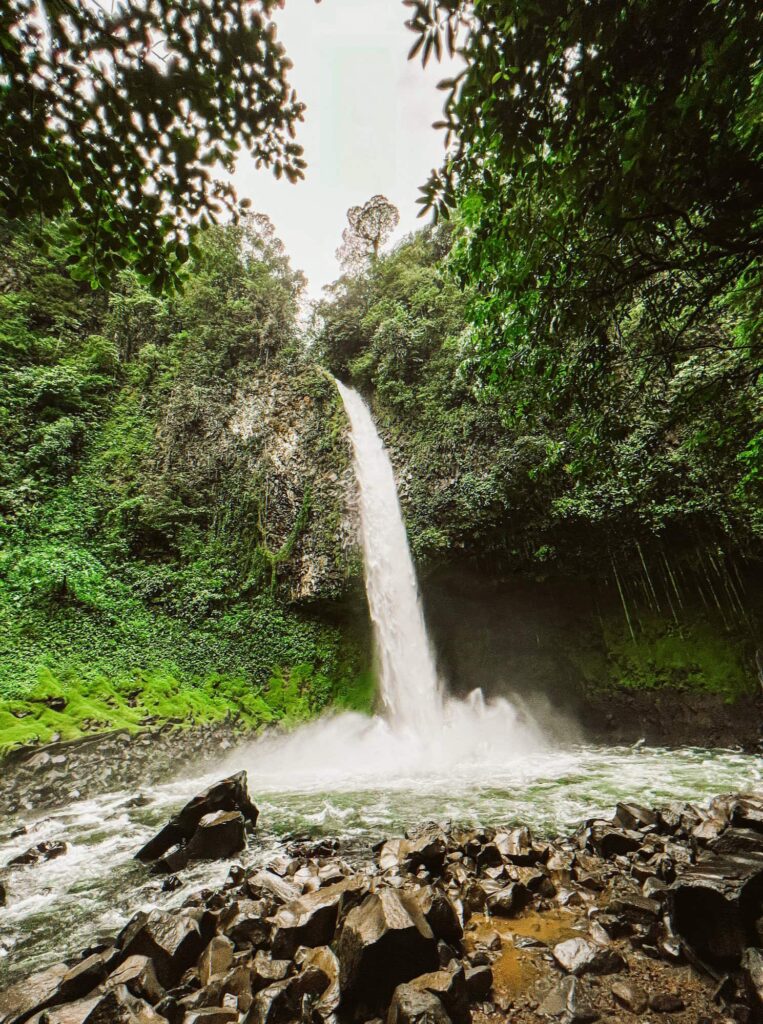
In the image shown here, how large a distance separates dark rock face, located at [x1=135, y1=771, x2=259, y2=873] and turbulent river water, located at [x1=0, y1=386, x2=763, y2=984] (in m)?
0.17

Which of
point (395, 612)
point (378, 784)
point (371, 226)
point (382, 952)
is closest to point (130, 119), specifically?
point (382, 952)

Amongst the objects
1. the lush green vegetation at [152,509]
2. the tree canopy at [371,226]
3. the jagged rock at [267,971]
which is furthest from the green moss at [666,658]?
the tree canopy at [371,226]

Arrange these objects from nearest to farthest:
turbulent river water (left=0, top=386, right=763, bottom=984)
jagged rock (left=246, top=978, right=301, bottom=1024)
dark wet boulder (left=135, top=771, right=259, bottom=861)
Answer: jagged rock (left=246, top=978, right=301, bottom=1024) < turbulent river water (left=0, top=386, right=763, bottom=984) < dark wet boulder (left=135, top=771, right=259, bottom=861)

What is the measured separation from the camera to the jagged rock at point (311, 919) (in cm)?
240

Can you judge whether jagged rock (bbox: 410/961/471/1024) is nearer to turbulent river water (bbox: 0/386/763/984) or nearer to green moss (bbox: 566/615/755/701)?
turbulent river water (bbox: 0/386/763/984)

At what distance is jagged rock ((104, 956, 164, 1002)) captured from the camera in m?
2.12

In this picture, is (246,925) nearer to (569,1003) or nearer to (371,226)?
(569,1003)

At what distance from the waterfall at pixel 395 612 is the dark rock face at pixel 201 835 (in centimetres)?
634

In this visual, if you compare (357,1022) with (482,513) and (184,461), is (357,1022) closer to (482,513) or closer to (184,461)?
(482,513)

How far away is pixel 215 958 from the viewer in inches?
93.4

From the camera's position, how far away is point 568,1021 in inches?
69.0

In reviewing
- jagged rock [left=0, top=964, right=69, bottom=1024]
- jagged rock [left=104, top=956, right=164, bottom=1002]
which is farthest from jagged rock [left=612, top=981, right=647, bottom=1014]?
jagged rock [left=0, top=964, right=69, bottom=1024]

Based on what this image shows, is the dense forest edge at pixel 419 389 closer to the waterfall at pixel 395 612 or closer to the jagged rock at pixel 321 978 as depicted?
the waterfall at pixel 395 612

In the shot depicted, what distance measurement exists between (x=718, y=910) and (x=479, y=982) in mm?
1195
